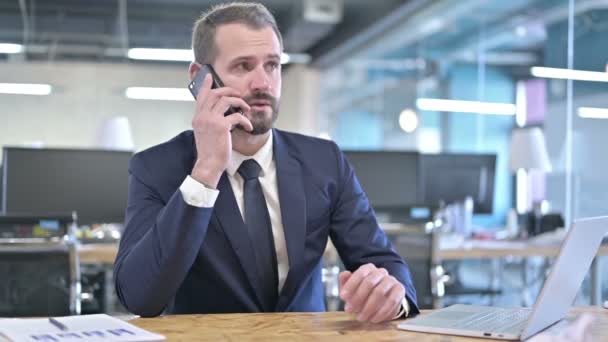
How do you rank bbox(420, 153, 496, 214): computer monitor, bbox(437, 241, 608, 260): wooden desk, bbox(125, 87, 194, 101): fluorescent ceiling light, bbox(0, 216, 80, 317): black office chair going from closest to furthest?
bbox(0, 216, 80, 317): black office chair → bbox(437, 241, 608, 260): wooden desk → bbox(420, 153, 496, 214): computer monitor → bbox(125, 87, 194, 101): fluorescent ceiling light

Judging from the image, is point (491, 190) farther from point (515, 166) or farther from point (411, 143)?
point (411, 143)

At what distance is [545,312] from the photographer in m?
1.37

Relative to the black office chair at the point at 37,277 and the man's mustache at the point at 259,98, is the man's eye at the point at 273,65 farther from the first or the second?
the black office chair at the point at 37,277

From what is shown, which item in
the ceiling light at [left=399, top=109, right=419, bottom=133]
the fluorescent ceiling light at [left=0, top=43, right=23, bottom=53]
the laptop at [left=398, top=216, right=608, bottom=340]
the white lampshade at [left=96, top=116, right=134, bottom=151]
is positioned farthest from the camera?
the fluorescent ceiling light at [left=0, top=43, right=23, bottom=53]

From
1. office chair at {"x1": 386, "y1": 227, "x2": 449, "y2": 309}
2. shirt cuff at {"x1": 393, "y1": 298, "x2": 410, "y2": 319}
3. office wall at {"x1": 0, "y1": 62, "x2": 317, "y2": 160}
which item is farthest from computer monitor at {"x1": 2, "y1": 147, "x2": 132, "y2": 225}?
office wall at {"x1": 0, "y1": 62, "x2": 317, "y2": 160}

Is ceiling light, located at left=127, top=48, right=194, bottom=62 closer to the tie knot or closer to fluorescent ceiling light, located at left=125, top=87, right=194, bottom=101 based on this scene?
Answer: fluorescent ceiling light, located at left=125, top=87, right=194, bottom=101

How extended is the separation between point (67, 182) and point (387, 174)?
1815 millimetres

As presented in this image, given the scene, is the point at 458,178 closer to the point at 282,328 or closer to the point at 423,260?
the point at 423,260

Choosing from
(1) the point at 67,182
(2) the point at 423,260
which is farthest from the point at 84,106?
(2) the point at 423,260

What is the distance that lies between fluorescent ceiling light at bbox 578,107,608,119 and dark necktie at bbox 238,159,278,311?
4.10 metres

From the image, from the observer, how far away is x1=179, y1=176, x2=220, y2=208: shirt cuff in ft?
5.16

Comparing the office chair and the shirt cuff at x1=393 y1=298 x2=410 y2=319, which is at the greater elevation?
the shirt cuff at x1=393 y1=298 x2=410 y2=319

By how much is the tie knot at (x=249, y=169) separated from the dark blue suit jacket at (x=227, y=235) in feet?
0.16

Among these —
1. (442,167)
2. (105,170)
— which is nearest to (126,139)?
(105,170)
